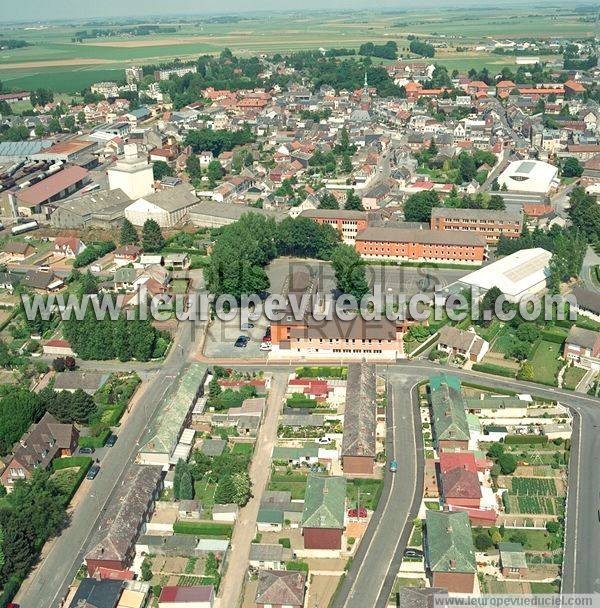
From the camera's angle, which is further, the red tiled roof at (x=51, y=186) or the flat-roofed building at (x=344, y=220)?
the red tiled roof at (x=51, y=186)

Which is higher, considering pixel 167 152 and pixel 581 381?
pixel 167 152

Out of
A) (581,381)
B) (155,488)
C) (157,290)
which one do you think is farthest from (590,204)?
(155,488)

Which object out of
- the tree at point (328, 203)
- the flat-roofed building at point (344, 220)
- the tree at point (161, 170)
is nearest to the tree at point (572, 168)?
the tree at point (328, 203)

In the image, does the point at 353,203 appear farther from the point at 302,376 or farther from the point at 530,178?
the point at 302,376

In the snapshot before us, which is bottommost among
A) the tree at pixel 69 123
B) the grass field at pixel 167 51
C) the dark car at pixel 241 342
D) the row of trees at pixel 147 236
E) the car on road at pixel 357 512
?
the car on road at pixel 357 512

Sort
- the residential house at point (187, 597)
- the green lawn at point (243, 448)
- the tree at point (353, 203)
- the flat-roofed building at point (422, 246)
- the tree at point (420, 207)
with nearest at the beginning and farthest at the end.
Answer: the residential house at point (187, 597) < the green lawn at point (243, 448) < the flat-roofed building at point (422, 246) < the tree at point (420, 207) < the tree at point (353, 203)

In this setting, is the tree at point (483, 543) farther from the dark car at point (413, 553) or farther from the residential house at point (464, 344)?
the residential house at point (464, 344)

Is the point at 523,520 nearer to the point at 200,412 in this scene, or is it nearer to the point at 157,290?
the point at 200,412
